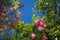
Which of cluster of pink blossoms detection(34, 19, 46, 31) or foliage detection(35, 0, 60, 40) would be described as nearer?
cluster of pink blossoms detection(34, 19, 46, 31)

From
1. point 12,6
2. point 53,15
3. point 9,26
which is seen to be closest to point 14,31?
point 9,26

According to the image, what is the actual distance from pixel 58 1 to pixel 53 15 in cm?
48

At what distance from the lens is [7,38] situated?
6.97 metres

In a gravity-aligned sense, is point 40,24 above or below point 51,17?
above

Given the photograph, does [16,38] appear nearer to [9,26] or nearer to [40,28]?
[9,26]

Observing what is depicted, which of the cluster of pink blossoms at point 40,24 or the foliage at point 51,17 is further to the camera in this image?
the foliage at point 51,17

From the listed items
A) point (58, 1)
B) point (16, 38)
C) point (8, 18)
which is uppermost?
Result: point (58, 1)

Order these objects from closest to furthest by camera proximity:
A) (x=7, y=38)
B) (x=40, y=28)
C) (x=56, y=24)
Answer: (x=40, y=28) → (x=7, y=38) → (x=56, y=24)

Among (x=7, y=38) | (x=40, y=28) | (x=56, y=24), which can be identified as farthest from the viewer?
(x=56, y=24)

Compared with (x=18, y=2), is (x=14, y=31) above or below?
below

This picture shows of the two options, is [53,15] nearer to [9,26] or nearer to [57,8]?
[57,8]

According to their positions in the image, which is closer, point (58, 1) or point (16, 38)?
point (16, 38)

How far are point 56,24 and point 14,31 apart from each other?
131 cm

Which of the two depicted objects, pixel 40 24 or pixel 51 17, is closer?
pixel 40 24
